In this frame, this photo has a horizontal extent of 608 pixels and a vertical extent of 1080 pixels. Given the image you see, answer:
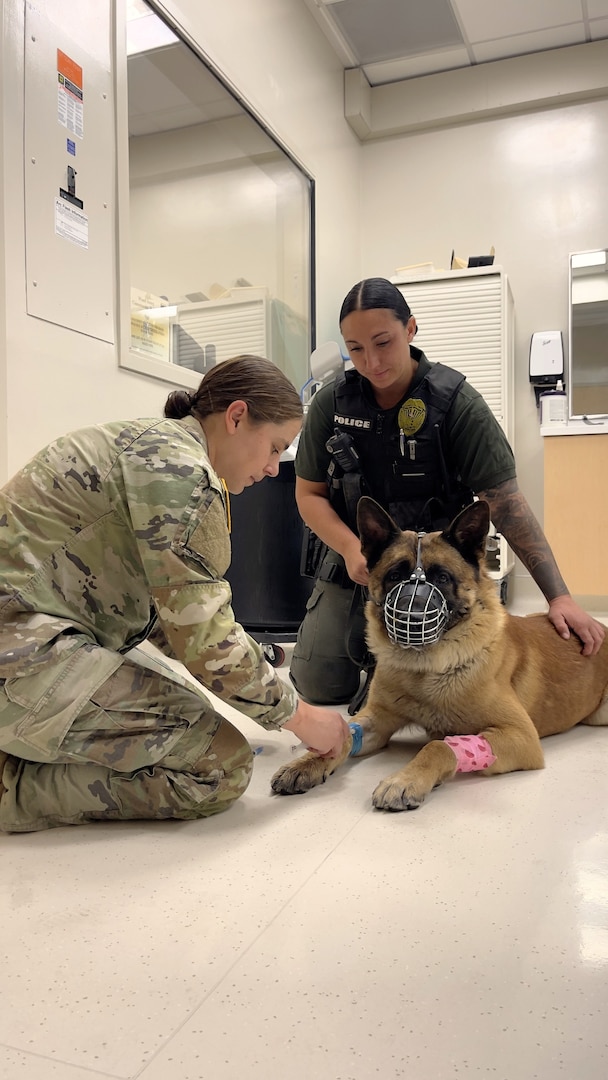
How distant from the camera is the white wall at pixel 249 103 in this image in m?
2.15

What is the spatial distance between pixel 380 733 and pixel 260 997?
942mm

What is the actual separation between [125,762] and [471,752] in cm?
69

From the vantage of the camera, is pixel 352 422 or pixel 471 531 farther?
pixel 352 422

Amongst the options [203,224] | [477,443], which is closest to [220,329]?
[203,224]

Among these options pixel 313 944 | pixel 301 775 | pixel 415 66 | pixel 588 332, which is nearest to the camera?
pixel 313 944

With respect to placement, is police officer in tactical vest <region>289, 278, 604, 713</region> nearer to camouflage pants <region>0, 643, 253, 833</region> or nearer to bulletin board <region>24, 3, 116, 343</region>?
camouflage pants <region>0, 643, 253, 833</region>

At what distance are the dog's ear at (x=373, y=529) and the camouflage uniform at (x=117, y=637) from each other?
1.45 feet

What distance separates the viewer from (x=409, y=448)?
208 centimetres

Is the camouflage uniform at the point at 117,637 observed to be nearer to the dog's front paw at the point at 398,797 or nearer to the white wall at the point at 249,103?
the dog's front paw at the point at 398,797

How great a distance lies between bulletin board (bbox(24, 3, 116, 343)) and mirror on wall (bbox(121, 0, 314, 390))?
167 mm

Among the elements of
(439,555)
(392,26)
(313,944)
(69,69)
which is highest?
(392,26)

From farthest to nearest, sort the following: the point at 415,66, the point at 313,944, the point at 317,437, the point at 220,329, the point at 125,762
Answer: the point at 415,66
the point at 220,329
the point at 317,437
the point at 125,762
the point at 313,944

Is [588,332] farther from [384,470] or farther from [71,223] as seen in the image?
[71,223]

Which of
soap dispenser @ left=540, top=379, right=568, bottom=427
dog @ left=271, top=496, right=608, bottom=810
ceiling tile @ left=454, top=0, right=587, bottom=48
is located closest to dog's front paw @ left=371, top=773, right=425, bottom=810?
dog @ left=271, top=496, right=608, bottom=810
